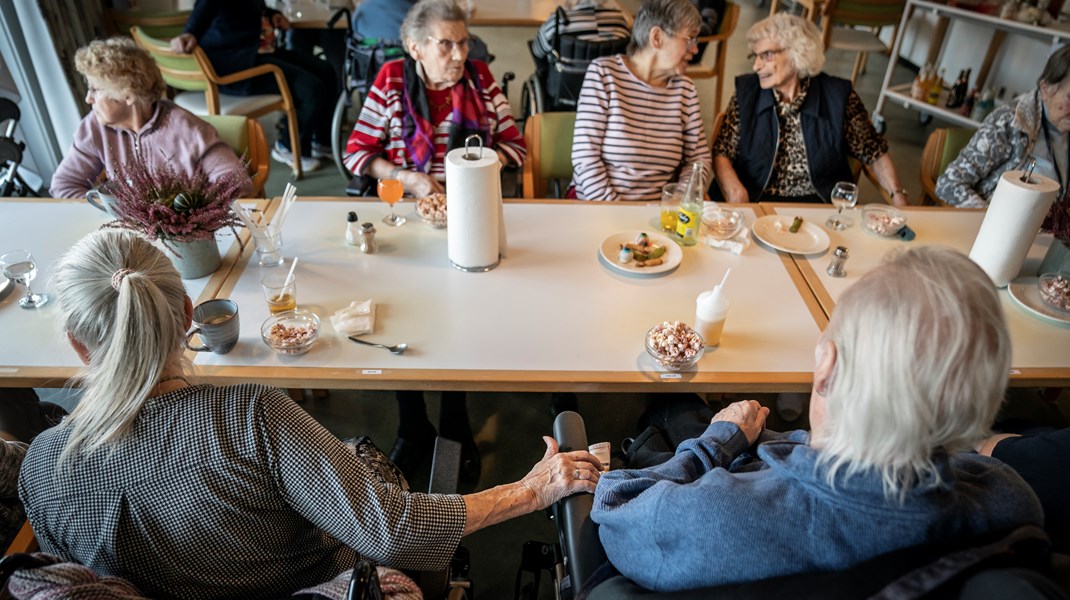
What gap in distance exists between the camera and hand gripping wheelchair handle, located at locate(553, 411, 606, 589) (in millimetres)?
1128

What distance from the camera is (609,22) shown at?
3.46m

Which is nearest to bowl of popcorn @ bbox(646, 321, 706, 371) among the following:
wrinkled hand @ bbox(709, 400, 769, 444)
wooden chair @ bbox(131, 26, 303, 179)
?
wrinkled hand @ bbox(709, 400, 769, 444)

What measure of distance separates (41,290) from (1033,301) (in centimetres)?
258

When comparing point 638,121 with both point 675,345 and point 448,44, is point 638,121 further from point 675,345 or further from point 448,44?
point 675,345

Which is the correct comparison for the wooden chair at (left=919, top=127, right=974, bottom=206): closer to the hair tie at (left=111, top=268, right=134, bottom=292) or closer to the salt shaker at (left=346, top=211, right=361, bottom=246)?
the salt shaker at (left=346, top=211, right=361, bottom=246)

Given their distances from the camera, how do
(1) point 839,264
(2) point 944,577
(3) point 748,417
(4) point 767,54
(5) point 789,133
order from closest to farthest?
1. (2) point 944,577
2. (3) point 748,417
3. (1) point 839,264
4. (4) point 767,54
5. (5) point 789,133

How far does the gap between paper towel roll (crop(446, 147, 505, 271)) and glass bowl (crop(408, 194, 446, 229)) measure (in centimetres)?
20

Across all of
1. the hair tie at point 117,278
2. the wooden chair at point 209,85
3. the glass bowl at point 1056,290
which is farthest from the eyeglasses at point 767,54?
the wooden chair at point 209,85

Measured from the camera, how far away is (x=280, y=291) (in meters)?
1.70

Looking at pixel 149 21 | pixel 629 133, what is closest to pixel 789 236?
pixel 629 133

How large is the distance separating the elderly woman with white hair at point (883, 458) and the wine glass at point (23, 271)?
1.62 metres

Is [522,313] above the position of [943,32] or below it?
below

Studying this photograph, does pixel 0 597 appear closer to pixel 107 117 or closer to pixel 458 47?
pixel 107 117

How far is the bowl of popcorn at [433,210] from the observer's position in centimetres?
205
